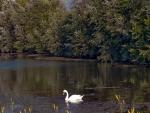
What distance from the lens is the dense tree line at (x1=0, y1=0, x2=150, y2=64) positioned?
6594 centimetres

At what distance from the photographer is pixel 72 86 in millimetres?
44625

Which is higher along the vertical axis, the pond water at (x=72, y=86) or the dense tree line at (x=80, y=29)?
the dense tree line at (x=80, y=29)

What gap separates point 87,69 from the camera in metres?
60.0

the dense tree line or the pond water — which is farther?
the dense tree line

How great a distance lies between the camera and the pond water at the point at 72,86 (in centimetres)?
3409

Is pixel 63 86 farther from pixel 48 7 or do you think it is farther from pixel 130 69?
pixel 48 7

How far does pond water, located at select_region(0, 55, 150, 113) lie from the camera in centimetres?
3409

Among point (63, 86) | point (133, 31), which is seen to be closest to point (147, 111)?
point (63, 86)

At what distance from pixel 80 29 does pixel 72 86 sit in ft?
121

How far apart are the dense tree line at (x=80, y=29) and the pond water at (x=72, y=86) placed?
18.1ft

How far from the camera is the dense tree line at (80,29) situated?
216ft

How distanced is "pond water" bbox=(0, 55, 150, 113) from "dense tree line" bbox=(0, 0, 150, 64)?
552 cm

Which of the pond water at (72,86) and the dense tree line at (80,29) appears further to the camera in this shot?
the dense tree line at (80,29)

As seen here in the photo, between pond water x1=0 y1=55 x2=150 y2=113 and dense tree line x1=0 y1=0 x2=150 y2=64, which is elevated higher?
dense tree line x1=0 y1=0 x2=150 y2=64
